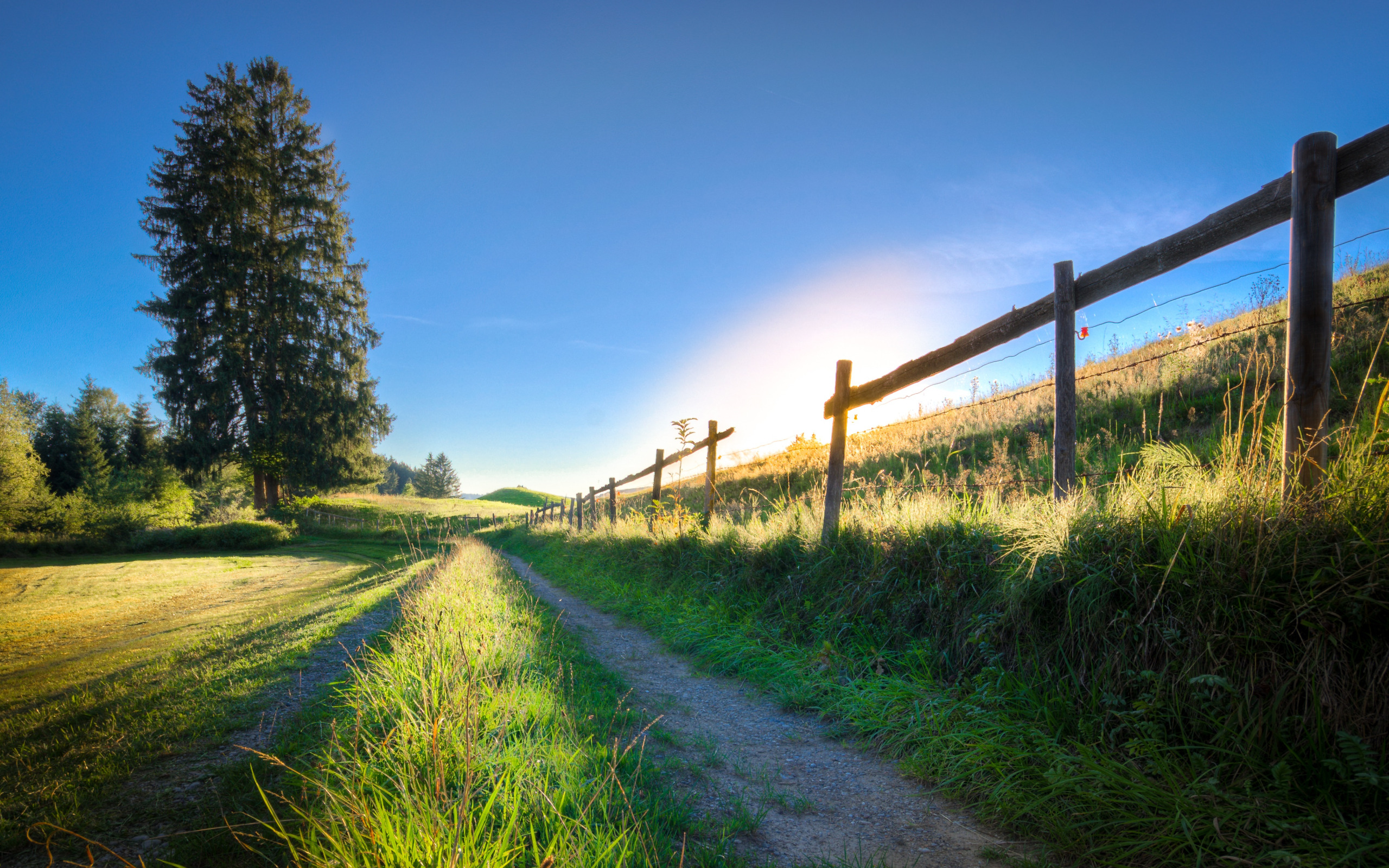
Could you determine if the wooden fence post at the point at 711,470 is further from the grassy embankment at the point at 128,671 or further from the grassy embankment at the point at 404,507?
the grassy embankment at the point at 404,507

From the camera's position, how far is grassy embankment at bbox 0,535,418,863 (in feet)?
9.34

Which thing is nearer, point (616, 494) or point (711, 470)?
point (711, 470)

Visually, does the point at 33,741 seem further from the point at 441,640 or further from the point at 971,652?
the point at 971,652

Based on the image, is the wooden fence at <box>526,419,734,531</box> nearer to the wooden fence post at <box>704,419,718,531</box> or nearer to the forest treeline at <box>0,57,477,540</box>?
the wooden fence post at <box>704,419,718,531</box>

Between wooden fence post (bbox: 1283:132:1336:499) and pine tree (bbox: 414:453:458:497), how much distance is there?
104m

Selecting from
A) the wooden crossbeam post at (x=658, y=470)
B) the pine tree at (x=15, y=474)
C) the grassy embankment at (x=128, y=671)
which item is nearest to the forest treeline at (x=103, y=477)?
the pine tree at (x=15, y=474)

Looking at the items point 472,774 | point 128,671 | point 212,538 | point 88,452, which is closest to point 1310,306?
point 472,774

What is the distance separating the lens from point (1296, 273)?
275cm

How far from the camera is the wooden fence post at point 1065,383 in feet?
12.9

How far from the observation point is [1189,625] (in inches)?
96.6

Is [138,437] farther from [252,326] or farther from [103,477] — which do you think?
[252,326]

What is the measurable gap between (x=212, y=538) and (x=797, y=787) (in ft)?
111

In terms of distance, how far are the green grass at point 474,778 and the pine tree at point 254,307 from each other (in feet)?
116

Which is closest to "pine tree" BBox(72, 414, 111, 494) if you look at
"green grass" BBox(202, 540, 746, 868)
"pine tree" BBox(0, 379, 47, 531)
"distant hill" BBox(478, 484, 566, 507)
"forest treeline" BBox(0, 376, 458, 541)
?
"forest treeline" BBox(0, 376, 458, 541)
